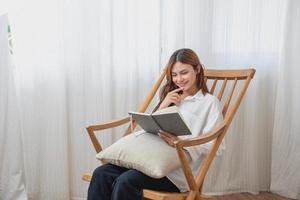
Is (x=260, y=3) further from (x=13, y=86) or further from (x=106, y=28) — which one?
(x=13, y=86)

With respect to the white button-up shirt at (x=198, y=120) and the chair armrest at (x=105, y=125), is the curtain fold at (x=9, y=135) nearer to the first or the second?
the chair armrest at (x=105, y=125)

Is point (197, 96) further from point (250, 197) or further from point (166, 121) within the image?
point (250, 197)

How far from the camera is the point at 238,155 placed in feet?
7.95

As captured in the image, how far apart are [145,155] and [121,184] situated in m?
0.15

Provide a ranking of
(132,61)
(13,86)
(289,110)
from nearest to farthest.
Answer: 1. (13,86)
2. (132,61)
3. (289,110)

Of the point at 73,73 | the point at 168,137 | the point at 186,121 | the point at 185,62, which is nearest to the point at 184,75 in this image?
the point at 185,62

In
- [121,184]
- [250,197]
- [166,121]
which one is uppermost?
[166,121]

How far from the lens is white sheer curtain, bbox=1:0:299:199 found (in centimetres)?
210

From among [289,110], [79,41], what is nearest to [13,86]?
[79,41]

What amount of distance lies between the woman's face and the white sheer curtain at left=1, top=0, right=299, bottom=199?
47cm

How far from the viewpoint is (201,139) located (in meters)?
1.47

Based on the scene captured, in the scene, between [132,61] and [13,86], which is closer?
[13,86]

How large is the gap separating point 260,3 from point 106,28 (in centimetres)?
95

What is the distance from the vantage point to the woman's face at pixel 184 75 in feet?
5.77
